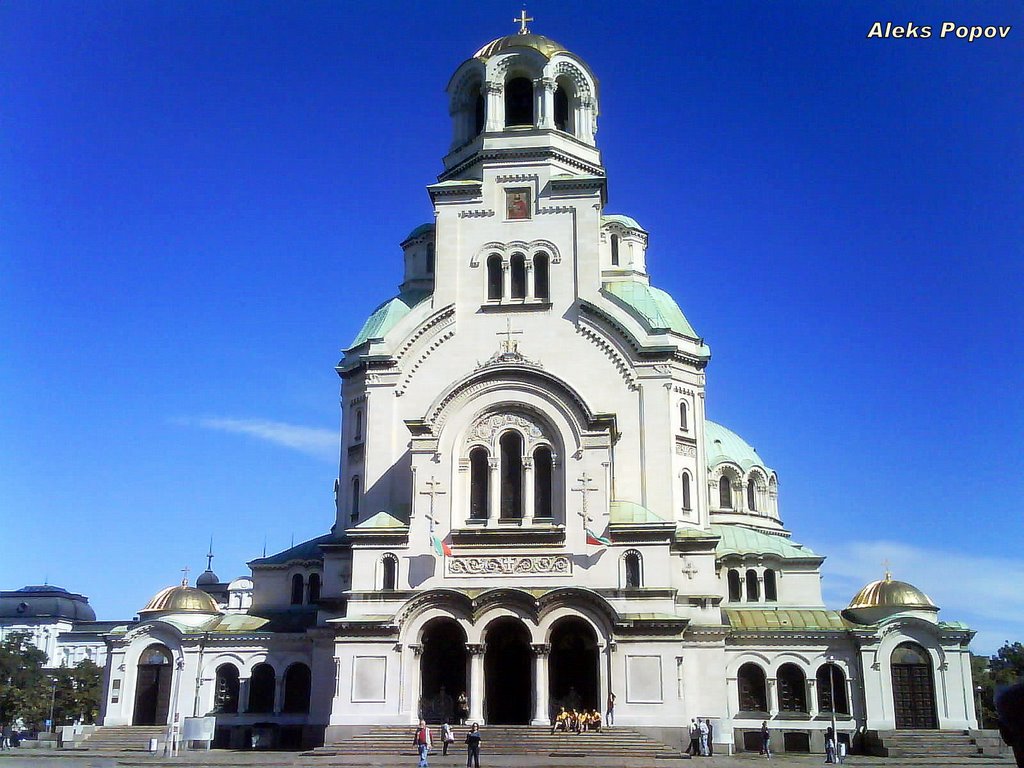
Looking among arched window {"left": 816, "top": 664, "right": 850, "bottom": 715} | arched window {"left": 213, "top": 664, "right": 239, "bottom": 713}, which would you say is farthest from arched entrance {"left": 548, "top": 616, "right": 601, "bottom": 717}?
arched window {"left": 213, "top": 664, "right": 239, "bottom": 713}

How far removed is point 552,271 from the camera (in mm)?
43219

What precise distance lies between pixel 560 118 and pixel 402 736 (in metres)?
26.6

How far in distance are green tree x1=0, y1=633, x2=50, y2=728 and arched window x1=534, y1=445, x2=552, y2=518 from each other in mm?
38824

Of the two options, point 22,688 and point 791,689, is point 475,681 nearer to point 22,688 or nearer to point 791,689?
point 791,689

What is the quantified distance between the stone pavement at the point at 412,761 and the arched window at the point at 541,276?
18.0 meters

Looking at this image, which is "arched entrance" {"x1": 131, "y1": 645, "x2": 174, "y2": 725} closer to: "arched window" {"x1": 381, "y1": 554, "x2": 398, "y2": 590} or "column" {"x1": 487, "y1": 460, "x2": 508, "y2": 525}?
"arched window" {"x1": 381, "y1": 554, "x2": 398, "y2": 590}

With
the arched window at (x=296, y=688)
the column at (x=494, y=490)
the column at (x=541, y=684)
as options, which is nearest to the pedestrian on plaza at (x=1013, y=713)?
the column at (x=541, y=684)

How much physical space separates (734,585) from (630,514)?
1010 cm

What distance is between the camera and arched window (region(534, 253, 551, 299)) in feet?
142

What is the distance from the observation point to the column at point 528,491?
37.4 meters

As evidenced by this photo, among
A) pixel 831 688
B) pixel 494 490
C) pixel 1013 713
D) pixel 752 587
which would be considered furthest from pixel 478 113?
pixel 1013 713

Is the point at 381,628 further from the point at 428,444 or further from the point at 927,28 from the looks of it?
the point at 927,28

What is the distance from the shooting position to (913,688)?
3919 centimetres

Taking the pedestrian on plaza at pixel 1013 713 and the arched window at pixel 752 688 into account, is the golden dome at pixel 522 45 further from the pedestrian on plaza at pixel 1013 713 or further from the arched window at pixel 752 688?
the pedestrian on plaza at pixel 1013 713
